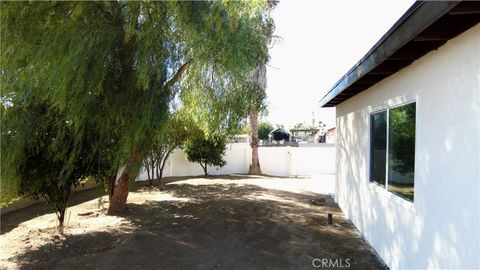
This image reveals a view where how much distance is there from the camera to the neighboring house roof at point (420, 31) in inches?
108

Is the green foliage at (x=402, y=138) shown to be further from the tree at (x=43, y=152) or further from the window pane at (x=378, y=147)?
the tree at (x=43, y=152)

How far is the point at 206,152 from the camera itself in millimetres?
18641

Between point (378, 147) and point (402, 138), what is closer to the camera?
point (402, 138)

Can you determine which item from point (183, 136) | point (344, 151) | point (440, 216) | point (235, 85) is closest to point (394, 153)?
point (440, 216)

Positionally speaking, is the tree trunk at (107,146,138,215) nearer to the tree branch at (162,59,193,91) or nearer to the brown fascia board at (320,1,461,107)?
the tree branch at (162,59,193,91)

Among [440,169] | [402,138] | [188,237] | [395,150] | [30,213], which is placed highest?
[402,138]

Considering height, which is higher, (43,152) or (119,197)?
(43,152)

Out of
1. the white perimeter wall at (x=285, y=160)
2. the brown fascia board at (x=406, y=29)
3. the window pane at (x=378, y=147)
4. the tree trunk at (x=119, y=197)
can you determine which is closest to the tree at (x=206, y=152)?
the white perimeter wall at (x=285, y=160)

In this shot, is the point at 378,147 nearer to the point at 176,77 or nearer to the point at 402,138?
the point at 402,138

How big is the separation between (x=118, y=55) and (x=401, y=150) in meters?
4.10

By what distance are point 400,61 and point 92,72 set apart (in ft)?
12.7

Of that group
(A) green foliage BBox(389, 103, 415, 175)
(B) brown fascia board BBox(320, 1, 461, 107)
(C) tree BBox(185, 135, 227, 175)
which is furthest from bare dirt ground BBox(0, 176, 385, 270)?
(C) tree BBox(185, 135, 227, 175)

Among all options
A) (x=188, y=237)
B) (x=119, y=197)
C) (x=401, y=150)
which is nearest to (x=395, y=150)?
(x=401, y=150)

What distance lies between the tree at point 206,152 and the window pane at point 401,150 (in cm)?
1319
